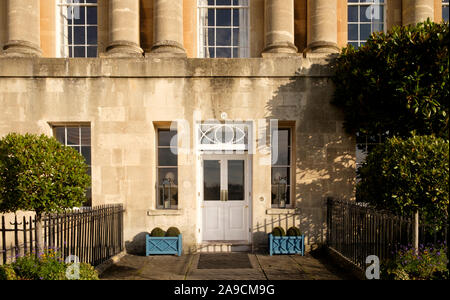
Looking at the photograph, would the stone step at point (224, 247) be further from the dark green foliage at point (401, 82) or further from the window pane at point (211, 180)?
the dark green foliage at point (401, 82)

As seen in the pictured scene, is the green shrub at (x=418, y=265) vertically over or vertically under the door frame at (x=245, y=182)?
under

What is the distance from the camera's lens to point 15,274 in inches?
181

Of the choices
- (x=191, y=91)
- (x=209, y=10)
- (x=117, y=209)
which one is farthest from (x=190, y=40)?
(x=117, y=209)

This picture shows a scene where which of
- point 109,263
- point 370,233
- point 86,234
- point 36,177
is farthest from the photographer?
point 109,263

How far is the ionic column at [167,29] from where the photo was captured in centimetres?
866

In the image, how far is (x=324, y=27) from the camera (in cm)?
888

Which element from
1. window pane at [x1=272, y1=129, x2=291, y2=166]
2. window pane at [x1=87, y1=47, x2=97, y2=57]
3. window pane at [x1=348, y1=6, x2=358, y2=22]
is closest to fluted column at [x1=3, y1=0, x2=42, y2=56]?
window pane at [x1=87, y1=47, x2=97, y2=57]

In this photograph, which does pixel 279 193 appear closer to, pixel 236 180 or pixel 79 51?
pixel 236 180

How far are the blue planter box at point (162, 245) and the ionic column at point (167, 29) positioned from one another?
530 centimetres

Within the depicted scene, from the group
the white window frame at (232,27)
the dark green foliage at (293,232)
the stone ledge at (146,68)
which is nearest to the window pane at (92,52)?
the stone ledge at (146,68)

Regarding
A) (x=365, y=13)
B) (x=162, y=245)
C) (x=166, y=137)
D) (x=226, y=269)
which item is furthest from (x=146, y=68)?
(x=365, y=13)

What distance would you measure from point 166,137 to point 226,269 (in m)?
4.09

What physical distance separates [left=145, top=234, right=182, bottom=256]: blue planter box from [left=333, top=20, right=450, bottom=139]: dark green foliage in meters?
5.75

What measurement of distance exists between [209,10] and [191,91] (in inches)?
131
